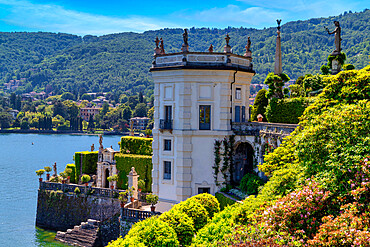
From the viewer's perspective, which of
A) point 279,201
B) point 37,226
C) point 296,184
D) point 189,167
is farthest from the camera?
point 37,226

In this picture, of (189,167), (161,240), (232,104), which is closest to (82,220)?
(189,167)

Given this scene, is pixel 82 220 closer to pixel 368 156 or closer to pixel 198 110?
pixel 198 110

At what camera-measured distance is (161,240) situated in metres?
20.8

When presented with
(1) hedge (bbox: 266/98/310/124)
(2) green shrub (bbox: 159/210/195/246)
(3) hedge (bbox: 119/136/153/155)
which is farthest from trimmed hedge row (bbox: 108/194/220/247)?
(3) hedge (bbox: 119/136/153/155)

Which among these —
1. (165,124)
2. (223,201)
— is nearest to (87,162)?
(165,124)

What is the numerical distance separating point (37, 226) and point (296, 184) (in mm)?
36068

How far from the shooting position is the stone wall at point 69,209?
4269cm

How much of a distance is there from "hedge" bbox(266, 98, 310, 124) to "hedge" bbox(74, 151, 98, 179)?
74.7 feet

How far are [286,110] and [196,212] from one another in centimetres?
1315

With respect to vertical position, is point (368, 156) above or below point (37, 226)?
above

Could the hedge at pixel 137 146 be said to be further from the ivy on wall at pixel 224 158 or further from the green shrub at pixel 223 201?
the green shrub at pixel 223 201

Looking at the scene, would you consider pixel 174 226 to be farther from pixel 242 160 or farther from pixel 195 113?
pixel 242 160

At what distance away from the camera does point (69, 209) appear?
4559cm

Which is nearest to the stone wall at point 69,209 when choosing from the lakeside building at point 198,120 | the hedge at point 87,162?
the hedge at point 87,162
